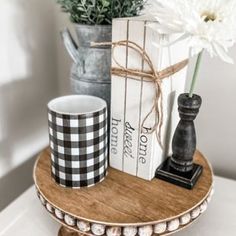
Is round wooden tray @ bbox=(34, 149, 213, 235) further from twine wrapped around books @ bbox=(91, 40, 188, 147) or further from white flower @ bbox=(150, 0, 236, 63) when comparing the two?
white flower @ bbox=(150, 0, 236, 63)

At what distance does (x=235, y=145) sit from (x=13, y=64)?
1.94 feet

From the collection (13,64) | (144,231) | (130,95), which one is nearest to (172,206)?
(144,231)

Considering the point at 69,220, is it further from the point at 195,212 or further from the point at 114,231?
the point at 195,212

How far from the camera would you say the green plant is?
553 mm

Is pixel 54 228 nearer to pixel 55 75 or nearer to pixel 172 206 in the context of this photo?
pixel 172 206

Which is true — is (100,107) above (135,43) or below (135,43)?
below

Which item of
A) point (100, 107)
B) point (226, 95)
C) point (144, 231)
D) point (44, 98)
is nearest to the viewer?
point (144, 231)

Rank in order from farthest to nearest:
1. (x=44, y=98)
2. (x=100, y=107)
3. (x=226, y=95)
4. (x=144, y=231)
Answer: (x=44, y=98), (x=226, y=95), (x=100, y=107), (x=144, y=231)

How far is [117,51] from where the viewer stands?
0.53m

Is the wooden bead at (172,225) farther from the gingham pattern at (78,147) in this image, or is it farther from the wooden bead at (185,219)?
the gingham pattern at (78,147)

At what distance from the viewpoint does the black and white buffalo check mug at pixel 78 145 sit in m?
0.51

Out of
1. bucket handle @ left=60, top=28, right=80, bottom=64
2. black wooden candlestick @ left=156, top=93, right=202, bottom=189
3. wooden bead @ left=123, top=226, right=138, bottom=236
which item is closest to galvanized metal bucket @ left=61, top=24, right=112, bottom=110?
bucket handle @ left=60, top=28, right=80, bottom=64

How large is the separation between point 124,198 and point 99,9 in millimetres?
347

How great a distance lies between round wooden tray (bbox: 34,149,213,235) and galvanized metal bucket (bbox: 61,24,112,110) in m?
0.18
